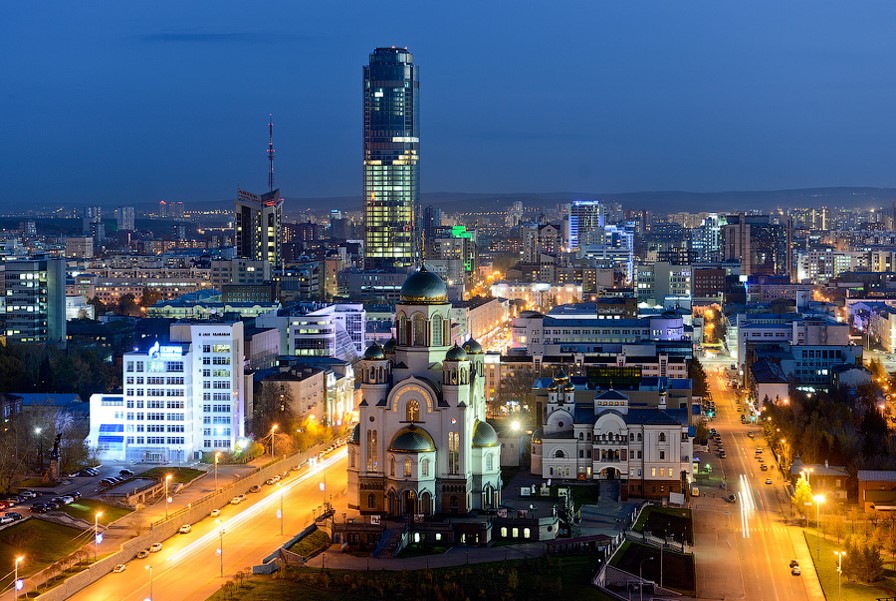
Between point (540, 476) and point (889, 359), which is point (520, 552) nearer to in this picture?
point (540, 476)

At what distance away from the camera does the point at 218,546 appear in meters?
48.3

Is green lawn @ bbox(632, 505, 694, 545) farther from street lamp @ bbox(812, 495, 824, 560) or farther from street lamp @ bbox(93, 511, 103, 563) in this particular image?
street lamp @ bbox(93, 511, 103, 563)

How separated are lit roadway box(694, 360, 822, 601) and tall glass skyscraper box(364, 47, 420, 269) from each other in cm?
10699

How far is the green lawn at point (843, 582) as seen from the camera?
4478 centimetres

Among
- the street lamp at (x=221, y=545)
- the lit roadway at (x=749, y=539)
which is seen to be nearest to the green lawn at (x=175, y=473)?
the street lamp at (x=221, y=545)

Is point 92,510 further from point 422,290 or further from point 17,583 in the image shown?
point 422,290

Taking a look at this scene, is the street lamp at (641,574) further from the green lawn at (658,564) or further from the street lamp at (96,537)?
the street lamp at (96,537)

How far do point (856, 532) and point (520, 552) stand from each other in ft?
39.6

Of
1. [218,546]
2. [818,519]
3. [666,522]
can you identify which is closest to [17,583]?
[218,546]

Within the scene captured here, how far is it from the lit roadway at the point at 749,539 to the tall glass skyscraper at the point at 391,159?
107 metres

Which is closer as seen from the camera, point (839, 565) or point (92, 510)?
point (839, 565)

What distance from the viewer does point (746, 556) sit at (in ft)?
162

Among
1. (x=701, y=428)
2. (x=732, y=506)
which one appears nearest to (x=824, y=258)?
(x=701, y=428)

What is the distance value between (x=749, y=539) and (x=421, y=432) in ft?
37.7
